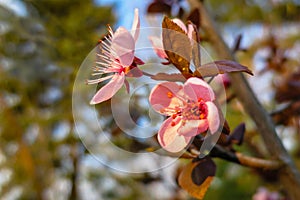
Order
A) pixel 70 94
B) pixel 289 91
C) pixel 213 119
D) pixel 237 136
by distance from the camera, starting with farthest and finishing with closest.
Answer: pixel 70 94
pixel 289 91
pixel 237 136
pixel 213 119

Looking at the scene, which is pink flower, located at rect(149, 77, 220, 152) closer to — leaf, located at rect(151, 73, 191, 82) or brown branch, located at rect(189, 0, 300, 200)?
leaf, located at rect(151, 73, 191, 82)

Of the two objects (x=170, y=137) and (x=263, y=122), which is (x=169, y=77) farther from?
(x=263, y=122)

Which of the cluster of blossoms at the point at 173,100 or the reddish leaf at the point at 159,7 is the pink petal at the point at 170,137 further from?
the reddish leaf at the point at 159,7

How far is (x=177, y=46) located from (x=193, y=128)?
0.21 feet

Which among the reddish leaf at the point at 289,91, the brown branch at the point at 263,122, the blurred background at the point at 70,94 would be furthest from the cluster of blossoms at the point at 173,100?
the reddish leaf at the point at 289,91

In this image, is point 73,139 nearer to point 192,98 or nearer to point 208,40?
point 208,40

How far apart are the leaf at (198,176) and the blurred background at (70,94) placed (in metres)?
0.27

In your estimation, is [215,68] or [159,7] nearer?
[215,68]

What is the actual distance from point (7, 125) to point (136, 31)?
111cm

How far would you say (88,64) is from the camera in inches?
14.8

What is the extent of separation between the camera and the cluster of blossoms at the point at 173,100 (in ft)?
0.94

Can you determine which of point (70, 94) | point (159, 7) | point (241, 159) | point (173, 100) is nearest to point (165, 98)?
point (173, 100)

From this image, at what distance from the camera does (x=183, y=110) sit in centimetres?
30

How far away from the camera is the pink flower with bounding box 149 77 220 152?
0.28 meters
